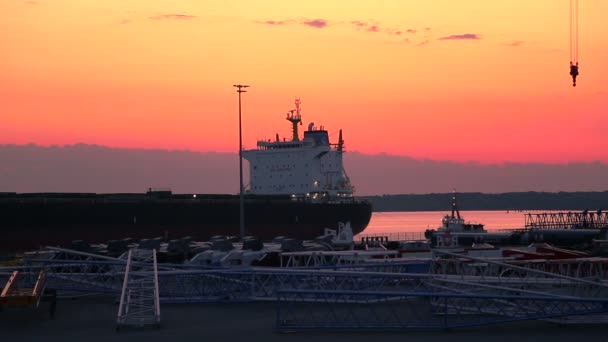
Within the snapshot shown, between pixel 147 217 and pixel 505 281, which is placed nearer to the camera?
pixel 505 281

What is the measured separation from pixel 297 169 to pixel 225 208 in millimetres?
15494

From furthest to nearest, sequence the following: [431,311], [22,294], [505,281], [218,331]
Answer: [505,281] < [431,311] < [22,294] < [218,331]

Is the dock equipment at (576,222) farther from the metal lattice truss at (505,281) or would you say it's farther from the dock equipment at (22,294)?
the dock equipment at (22,294)

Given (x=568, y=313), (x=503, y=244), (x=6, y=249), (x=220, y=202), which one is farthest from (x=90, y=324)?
(x=220, y=202)

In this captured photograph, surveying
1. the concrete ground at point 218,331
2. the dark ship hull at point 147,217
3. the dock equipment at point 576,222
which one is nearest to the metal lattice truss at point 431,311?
the concrete ground at point 218,331

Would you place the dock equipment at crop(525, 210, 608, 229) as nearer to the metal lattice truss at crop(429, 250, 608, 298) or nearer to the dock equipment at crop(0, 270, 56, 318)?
the metal lattice truss at crop(429, 250, 608, 298)

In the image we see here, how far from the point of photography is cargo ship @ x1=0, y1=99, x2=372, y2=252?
172 feet

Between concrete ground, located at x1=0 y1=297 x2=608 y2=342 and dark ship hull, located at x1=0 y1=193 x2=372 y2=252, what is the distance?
30.9 meters

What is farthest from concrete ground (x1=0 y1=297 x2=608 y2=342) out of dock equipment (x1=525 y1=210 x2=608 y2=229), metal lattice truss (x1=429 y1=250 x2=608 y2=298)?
dock equipment (x1=525 y1=210 x2=608 y2=229)

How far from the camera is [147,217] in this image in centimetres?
5816

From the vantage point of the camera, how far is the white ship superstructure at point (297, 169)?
78062mm

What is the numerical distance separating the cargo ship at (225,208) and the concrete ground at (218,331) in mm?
31414

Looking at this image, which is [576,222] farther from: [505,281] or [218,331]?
[218,331]

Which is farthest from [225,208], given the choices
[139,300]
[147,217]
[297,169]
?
[139,300]
